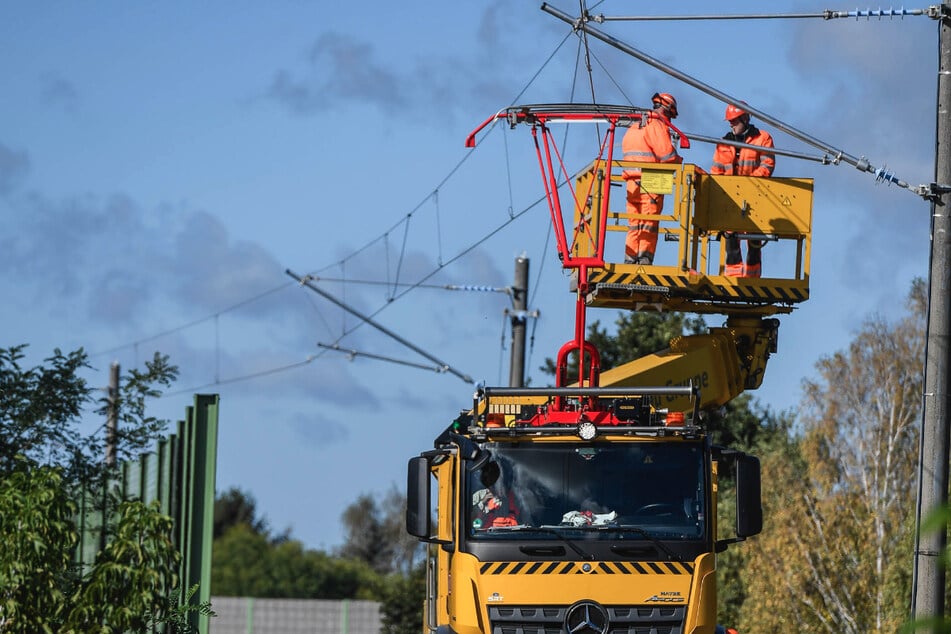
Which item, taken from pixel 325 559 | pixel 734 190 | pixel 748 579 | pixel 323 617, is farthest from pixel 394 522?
pixel 734 190

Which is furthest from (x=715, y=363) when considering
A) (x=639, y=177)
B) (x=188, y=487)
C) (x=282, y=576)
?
(x=282, y=576)

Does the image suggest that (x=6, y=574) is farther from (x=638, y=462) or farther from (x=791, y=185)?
(x=791, y=185)

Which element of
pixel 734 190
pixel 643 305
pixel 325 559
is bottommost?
pixel 325 559

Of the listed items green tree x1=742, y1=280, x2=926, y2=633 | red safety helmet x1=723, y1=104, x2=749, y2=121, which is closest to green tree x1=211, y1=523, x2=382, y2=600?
green tree x1=742, y1=280, x2=926, y2=633

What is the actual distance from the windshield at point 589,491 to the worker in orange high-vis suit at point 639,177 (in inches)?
120

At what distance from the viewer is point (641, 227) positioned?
1697cm

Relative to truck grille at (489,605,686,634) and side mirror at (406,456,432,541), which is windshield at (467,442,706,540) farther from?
truck grille at (489,605,686,634)

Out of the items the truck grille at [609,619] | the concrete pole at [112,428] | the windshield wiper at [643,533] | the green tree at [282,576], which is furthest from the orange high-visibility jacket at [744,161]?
the green tree at [282,576]

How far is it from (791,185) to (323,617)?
144 feet

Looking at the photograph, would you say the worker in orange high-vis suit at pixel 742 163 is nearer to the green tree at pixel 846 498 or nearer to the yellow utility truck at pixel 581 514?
the yellow utility truck at pixel 581 514

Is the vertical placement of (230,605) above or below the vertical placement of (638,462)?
below

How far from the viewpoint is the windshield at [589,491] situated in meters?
14.3

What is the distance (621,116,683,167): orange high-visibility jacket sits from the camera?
17.2m

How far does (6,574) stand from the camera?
13.0 meters
